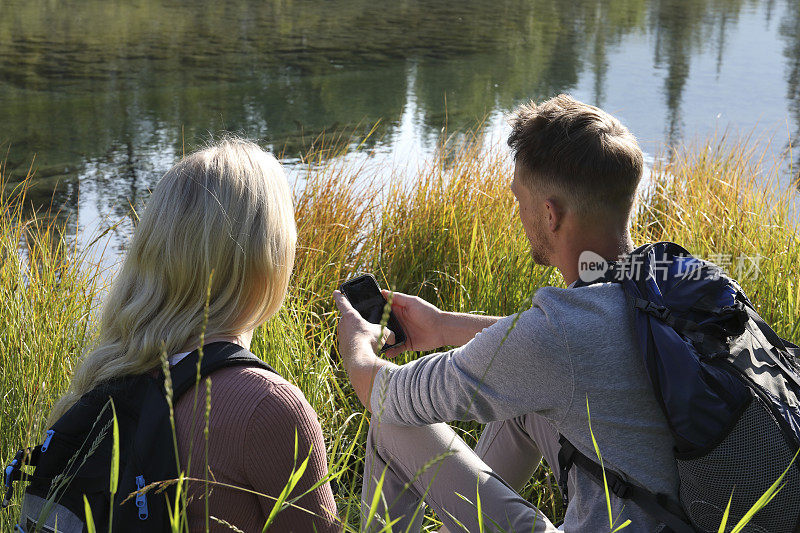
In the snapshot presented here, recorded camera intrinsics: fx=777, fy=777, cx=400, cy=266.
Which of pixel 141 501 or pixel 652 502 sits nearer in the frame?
pixel 141 501

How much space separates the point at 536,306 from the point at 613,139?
0.51 meters

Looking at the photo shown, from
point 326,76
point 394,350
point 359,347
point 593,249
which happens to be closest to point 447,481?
point 359,347

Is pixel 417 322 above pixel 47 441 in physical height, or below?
below

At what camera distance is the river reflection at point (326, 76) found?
8.02 metres

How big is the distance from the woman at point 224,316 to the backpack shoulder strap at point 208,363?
19 millimetres

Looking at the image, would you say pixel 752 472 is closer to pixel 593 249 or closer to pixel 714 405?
pixel 714 405

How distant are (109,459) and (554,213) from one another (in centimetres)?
108

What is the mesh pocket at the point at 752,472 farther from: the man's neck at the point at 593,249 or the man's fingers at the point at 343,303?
the man's fingers at the point at 343,303

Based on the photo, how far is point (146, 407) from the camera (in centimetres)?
133

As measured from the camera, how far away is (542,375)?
1.50m

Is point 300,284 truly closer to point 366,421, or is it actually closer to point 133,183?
point 366,421

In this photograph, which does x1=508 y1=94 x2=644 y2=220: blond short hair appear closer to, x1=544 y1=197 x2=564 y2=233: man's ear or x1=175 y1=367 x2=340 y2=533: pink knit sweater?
x1=544 y1=197 x2=564 y2=233: man's ear

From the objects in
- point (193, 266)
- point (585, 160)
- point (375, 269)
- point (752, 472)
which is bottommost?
point (375, 269)

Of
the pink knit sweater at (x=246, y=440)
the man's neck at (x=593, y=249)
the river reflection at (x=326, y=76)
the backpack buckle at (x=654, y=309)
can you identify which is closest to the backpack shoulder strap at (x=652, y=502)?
the backpack buckle at (x=654, y=309)
